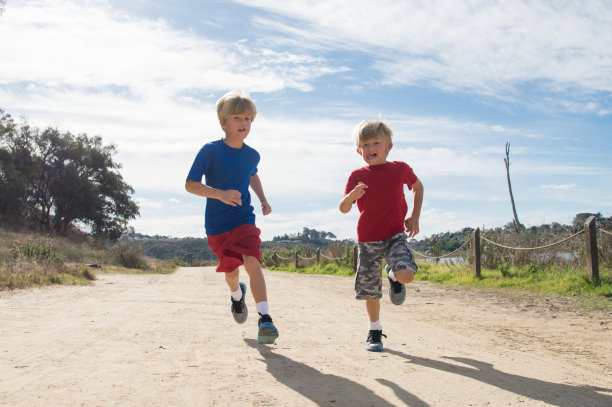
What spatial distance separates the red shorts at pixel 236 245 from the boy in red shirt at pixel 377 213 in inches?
28.7

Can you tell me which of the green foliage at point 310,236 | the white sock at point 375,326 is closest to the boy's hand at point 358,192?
the white sock at point 375,326

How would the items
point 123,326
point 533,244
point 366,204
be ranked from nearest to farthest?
1. point 366,204
2. point 123,326
3. point 533,244

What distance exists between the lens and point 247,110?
159 inches

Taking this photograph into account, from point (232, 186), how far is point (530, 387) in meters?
2.48

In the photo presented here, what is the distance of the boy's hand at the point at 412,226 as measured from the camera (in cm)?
399

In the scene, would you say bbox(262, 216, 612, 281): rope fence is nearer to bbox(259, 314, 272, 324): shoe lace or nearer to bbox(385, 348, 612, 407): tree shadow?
bbox(385, 348, 612, 407): tree shadow

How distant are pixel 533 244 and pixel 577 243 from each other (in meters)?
1.39

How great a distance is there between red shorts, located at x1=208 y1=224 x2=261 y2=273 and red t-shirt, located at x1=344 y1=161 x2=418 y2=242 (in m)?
0.82

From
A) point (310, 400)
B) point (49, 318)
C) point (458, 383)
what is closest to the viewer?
point (310, 400)

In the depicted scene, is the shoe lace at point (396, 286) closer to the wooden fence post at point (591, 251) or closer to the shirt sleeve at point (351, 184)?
the shirt sleeve at point (351, 184)

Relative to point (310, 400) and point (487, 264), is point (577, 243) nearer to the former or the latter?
point (487, 264)

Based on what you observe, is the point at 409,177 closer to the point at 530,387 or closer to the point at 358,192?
the point at 358,192

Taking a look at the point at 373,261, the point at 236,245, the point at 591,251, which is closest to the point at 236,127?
the point at 236,245

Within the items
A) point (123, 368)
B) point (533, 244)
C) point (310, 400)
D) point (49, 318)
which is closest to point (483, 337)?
point (310, 400)
